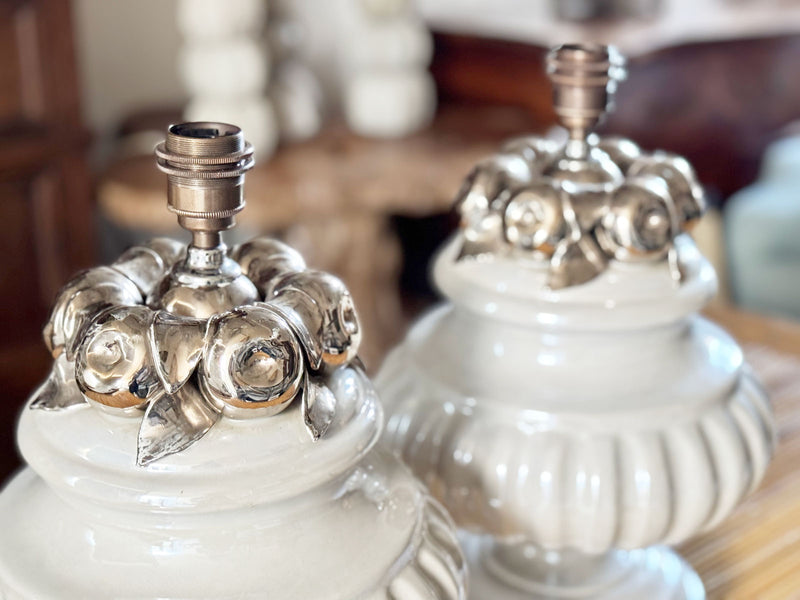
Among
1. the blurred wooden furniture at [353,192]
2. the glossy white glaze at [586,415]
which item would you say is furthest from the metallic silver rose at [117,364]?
the blurred wooden furniture at [353,192]

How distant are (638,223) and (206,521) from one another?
0.74ft

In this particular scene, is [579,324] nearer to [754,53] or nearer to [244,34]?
[244,34]

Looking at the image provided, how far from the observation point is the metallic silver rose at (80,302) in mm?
335

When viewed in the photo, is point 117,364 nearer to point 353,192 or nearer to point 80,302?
point 80,302

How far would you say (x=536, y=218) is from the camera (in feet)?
1.41

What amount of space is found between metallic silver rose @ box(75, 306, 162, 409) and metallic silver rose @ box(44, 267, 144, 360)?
0.02 meters

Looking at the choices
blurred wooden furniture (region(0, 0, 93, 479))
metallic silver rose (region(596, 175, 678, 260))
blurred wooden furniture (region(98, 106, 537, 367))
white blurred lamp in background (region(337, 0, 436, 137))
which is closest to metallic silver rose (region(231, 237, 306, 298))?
metallic silver rose (region(596, 175, 678, 260))

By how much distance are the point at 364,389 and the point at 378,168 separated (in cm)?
93

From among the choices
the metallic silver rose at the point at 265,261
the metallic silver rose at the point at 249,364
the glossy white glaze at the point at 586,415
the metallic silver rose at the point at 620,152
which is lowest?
the glossy white glaze at the point at 586,415

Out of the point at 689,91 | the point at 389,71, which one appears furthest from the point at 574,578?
the point at 689,91

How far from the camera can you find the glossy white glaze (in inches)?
16.8

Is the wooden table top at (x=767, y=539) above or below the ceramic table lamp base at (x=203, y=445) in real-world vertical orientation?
below

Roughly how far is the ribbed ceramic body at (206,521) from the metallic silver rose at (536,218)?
0.14 meters

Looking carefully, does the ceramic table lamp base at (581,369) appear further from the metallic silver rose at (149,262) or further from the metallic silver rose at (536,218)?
the metallic silver rose at (149,262)
